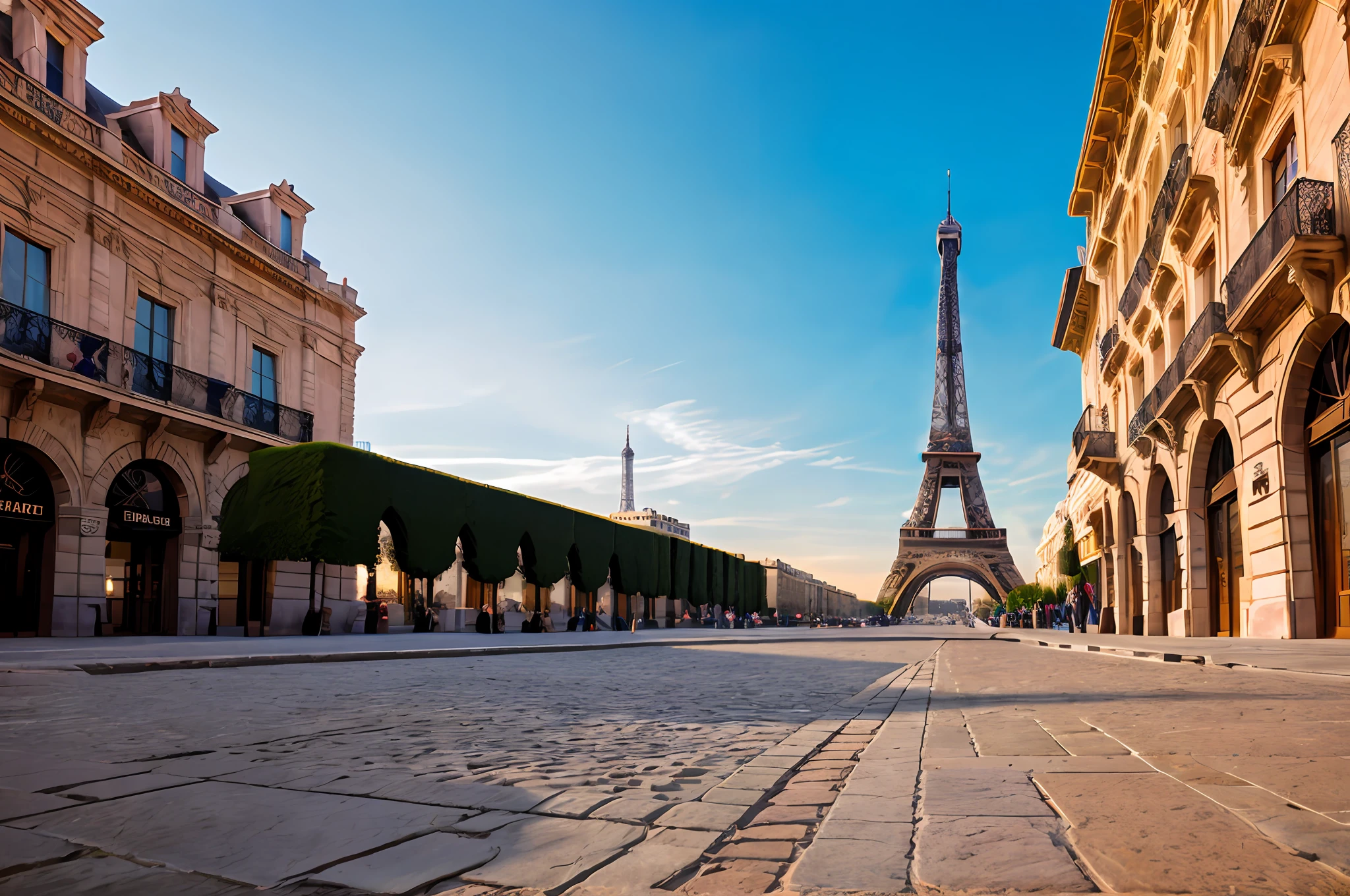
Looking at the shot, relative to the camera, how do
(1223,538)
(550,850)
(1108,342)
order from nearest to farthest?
(550,850)
(1223,538)
(1108,342)

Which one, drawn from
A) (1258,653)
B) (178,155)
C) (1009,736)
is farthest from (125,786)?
(178,155)

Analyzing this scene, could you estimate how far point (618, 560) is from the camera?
39469mm

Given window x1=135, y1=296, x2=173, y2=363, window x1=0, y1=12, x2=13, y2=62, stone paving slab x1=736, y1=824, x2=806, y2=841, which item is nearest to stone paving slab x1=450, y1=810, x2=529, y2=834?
stone paving slab x1=736, y1=824, x2=806, y2=841

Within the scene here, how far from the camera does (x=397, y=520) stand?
84.5 ft

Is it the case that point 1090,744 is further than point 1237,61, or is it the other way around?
point 1237,61

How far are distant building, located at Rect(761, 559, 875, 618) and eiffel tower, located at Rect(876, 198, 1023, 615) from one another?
11876 mm

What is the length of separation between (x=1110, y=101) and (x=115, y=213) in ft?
88.3

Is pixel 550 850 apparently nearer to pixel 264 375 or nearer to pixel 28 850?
pixel 28 850

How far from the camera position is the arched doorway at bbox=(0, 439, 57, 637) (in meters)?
18.2

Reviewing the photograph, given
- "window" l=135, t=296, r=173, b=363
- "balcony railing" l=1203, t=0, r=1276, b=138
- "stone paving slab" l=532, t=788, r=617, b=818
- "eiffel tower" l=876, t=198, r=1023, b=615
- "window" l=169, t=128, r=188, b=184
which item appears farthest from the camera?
"eiffel tower" l=876, t=198, r=1023, b=615

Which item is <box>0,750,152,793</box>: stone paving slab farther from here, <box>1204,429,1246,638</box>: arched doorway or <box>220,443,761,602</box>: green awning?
<box>220,443,761,602</box>: green awning

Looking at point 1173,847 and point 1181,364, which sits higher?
point 1181,364

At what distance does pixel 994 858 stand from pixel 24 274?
22.2m

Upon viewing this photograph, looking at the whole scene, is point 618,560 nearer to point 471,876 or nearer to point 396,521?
point 396,521
